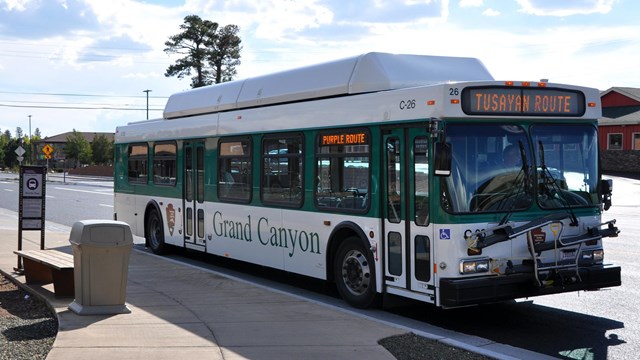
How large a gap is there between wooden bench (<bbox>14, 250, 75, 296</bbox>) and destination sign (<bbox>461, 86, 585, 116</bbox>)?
17.4 ft

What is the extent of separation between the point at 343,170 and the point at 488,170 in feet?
6.99

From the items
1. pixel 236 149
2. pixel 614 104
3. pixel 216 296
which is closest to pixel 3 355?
pixel 216 296

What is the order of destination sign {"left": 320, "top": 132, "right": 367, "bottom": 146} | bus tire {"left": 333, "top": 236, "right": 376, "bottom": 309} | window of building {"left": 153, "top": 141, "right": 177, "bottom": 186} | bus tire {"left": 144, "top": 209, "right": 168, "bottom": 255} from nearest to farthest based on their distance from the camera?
1. bus tire {"left": 333, "top": 236, "right": 376, "bottom": 309}
2. destination sign {"left": 320, "top": 132, "right": 367, "bottom": 146}
3. window of building {"left": 153, "top": 141, "right": 177, "bottom": 186}
4. bus tire {"left": 144, "top": 209, "right": 168, "bottom": 255}

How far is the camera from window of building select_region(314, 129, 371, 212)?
929 cm

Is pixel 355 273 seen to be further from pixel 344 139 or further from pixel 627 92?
pixel 627 92

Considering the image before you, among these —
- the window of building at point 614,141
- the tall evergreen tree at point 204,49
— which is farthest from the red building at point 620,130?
the tall evergreen tree at point 204,49

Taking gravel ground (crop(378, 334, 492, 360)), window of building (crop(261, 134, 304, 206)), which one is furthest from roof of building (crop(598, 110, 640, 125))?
gravel ground (crop(378, 334, 492, 360))

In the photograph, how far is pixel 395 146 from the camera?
28.8 feet

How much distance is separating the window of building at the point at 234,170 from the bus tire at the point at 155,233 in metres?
2.84

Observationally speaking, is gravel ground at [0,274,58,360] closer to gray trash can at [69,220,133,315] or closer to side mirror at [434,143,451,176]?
gray trash can at [69,220,133,315]

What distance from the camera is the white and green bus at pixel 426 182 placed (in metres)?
8.06

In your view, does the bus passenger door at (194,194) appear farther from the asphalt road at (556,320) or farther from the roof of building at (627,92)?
the roof of building at (627,92)

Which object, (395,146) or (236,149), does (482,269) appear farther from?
(236,149)

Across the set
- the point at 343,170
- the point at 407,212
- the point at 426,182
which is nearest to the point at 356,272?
the point at 343,170
